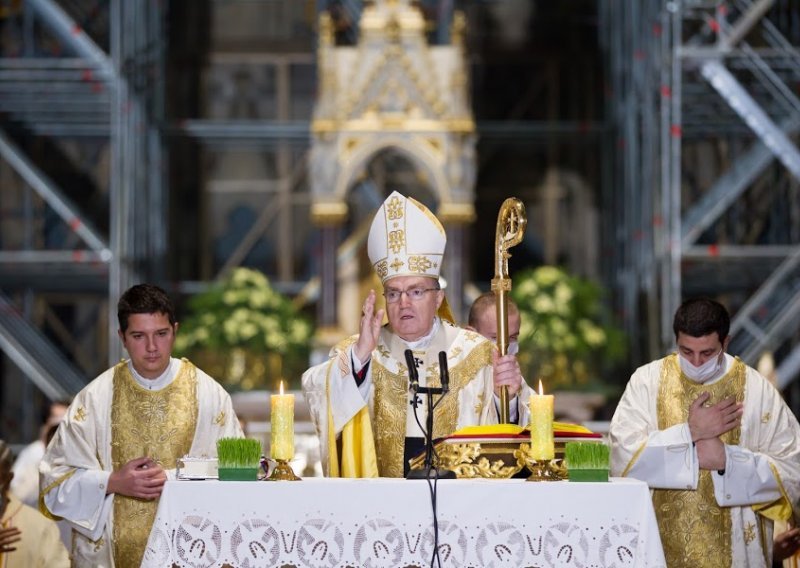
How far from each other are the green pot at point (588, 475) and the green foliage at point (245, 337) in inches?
237

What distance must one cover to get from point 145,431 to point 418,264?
3.80 ft

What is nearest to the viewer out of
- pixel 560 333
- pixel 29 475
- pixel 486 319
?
pixel 486 319

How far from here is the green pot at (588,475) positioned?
181 inches

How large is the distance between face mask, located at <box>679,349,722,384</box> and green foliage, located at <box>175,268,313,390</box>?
16.8 feet

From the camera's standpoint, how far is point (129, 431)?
558cm

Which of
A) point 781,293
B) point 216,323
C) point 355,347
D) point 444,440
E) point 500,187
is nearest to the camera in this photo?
point 444,440

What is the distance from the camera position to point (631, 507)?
14.7ft

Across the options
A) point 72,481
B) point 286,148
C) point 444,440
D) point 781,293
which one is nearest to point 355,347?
point 444,440

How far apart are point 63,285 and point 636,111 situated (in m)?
4.62

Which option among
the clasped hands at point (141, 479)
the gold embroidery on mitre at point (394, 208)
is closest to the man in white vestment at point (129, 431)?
the clasped hands at point (141, 479)

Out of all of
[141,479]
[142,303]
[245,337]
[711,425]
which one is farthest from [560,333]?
[141,479]

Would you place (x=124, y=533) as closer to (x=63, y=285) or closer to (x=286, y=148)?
(x=63, y=285)

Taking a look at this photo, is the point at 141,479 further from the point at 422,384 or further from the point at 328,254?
the point at 328,254

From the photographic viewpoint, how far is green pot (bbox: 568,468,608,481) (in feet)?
15.1
